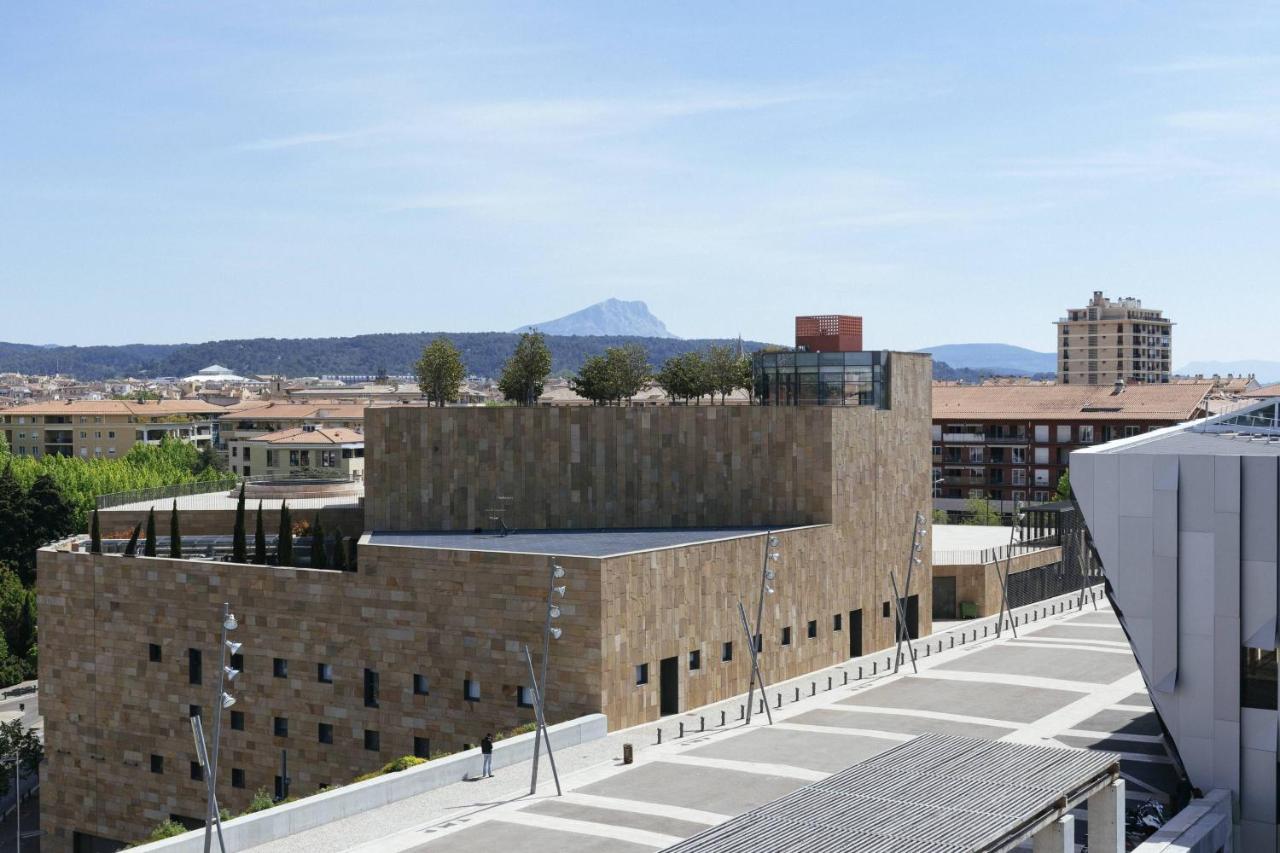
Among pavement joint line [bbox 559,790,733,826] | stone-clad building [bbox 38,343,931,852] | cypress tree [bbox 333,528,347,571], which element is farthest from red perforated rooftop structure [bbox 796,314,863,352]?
pavement joint line [bbox 559,790,733,826]

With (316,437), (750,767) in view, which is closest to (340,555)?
(750,767)

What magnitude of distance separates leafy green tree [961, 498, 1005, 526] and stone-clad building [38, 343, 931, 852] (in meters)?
65.1

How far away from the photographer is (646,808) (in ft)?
129

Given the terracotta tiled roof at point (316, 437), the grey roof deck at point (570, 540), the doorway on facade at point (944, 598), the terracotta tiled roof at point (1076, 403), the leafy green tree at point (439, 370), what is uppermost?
the leafy green tree at point (439, 370)

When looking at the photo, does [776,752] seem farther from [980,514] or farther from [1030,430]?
[1030,430]

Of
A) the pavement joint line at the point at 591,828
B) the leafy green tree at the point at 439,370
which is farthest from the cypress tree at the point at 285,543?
the leafy green tree at the point at 439,370

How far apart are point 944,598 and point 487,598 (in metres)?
39.8

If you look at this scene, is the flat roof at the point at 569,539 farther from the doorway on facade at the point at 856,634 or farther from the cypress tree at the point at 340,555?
the doorway on facade at the point at 856,634

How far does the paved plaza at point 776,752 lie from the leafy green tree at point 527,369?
49361 mm

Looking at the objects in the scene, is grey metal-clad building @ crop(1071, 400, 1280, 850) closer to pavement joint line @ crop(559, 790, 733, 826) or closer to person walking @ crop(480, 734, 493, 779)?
pavement joint line @ crop(559, 790, 733, 826)

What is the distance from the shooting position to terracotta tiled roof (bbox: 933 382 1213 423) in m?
147

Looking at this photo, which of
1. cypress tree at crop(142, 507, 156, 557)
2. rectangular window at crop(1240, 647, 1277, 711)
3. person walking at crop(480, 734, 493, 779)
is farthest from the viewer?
cypress tree at crop(142, 507, 156, 557)

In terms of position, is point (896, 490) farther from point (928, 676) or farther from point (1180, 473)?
point (1180, 473)

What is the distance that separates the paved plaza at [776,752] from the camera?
122 feet
